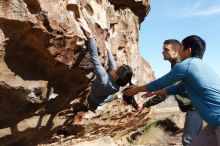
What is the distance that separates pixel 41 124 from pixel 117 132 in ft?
13.5

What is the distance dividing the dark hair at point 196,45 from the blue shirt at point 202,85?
189mm

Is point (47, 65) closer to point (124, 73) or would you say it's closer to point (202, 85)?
point (124, 73)

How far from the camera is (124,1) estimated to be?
873 cm

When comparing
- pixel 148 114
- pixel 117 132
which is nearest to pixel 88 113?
pixel 117 132

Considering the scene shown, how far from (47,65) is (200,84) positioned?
2.38 metres

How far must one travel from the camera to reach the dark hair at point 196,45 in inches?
181

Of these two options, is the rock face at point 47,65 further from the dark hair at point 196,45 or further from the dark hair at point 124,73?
the dark hair at point 196,45

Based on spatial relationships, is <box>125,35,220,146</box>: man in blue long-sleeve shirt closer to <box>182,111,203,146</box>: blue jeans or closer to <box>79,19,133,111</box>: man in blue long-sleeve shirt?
<box>79,19,133,111</box>: man in blue long-sleeve shirt

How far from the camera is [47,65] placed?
585 cm

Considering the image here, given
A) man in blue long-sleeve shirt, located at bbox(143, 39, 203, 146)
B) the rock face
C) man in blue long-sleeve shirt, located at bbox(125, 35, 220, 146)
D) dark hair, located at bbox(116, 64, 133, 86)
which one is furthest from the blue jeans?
man in blue long-sleeve shirt, located at bbox(125, 35, 220, 146)

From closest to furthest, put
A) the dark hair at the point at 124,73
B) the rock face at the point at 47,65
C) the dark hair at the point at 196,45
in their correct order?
the dark hair at the point at 196,45 → the rock face at the point at 47,65 → the dark hair at the point at 124,73

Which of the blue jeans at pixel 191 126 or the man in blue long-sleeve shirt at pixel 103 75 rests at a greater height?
the man in blue long-sleeve shirt at pixel 103 75

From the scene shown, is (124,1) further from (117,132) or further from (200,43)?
(200,43)

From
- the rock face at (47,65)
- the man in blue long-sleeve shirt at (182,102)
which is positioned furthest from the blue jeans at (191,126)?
the rock face at (47,65)
